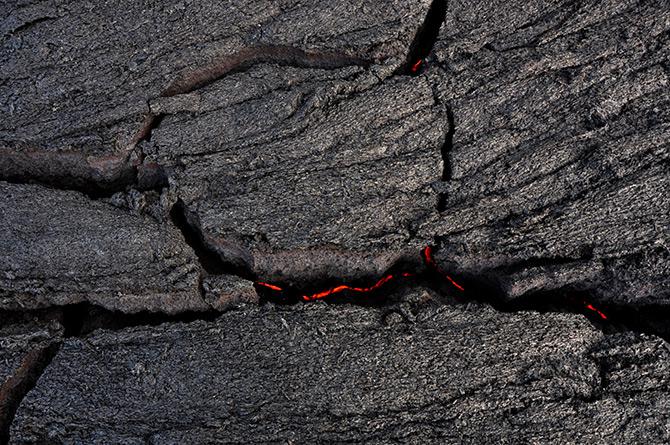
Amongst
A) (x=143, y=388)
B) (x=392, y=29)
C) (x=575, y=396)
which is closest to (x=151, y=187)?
(x=143, y=388)

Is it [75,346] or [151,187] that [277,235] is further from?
[75,346]

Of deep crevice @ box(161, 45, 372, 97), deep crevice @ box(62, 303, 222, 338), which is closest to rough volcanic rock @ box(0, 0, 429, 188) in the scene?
deep crevice @ box(161, 45, 372, 97)

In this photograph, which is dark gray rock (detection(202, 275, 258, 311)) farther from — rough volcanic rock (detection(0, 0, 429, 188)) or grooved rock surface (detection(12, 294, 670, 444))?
rough volcanic rock (detection(0, 0, 429, 188))

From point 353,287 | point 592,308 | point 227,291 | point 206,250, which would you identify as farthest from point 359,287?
point 592,308

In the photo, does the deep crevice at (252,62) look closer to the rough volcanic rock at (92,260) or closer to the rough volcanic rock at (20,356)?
the rough volcanic rock at (92,260)

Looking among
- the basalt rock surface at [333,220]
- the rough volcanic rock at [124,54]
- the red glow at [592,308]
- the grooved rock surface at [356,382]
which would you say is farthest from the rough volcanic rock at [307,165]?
the red glow at [592,308]

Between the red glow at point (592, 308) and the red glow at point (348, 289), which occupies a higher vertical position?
the red glow at point (348, 289)

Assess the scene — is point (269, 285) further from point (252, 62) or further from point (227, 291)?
point (252, 62)
